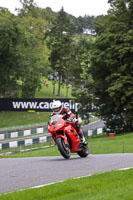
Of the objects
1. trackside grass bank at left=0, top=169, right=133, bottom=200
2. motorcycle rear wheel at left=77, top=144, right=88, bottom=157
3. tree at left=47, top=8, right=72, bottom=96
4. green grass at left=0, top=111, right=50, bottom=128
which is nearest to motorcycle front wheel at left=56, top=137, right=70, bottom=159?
motorcycle rear wheel at left=77, top=144, right=88, bottom=157

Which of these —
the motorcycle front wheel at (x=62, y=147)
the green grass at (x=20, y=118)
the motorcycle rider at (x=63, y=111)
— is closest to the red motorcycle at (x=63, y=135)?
the motorcycle front wheel at (x=62, y=147)

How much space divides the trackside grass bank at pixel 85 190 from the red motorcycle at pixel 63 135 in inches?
167

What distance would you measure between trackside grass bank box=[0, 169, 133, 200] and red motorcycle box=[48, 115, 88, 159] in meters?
4.23

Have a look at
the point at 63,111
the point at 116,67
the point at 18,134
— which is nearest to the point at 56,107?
the point at 63,111

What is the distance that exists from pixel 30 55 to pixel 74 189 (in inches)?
2381

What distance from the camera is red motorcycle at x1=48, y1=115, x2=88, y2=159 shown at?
1289 centimetres

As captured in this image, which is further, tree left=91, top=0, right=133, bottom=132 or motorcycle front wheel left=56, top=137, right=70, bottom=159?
tree left=91, top=0, right=133, bottom=132

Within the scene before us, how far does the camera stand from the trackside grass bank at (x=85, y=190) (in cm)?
669

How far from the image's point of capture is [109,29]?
1658 inches

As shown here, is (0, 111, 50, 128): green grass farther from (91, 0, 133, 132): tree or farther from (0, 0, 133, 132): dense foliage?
(91, 0, 133, 132): tree

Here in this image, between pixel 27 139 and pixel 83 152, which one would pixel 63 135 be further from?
pixel 27 139

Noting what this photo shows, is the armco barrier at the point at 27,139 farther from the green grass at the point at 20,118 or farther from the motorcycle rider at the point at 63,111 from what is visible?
the motorcycle rider at the point at 63,111

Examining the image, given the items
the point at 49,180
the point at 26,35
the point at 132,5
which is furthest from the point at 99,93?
the point at 49,180

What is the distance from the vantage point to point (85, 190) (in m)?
7.34
